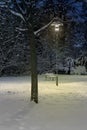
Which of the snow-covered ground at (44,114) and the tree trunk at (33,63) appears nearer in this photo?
the snow-covered ground at (44,114)

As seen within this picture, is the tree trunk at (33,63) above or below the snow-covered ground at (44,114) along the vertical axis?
above

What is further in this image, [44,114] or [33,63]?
[33,63]

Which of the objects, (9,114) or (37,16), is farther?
(37,16)

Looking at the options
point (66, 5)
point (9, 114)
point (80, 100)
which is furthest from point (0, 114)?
point (66, 5)

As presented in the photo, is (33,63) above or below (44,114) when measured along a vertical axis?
above

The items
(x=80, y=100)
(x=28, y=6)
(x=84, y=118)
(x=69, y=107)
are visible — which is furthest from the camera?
(x=80, y=100)

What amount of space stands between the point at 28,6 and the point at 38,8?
0.63m

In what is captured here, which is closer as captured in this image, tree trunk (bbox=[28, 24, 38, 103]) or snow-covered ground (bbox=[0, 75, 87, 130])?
snow-covered ground (bbox=[0, 75, 87, 130])

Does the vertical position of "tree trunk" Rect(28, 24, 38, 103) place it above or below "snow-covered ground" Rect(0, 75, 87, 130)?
above

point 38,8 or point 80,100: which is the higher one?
point 38,8

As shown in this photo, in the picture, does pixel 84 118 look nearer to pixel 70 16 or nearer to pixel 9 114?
pixel 9 114

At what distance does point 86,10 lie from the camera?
1379 centimetres

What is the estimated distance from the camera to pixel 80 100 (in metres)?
12.8

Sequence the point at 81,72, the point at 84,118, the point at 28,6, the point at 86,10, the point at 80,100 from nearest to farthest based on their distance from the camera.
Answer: the point at 84,118, the point at 28,6, the point at 80,100, the point at 86,10, the point at 81,72
